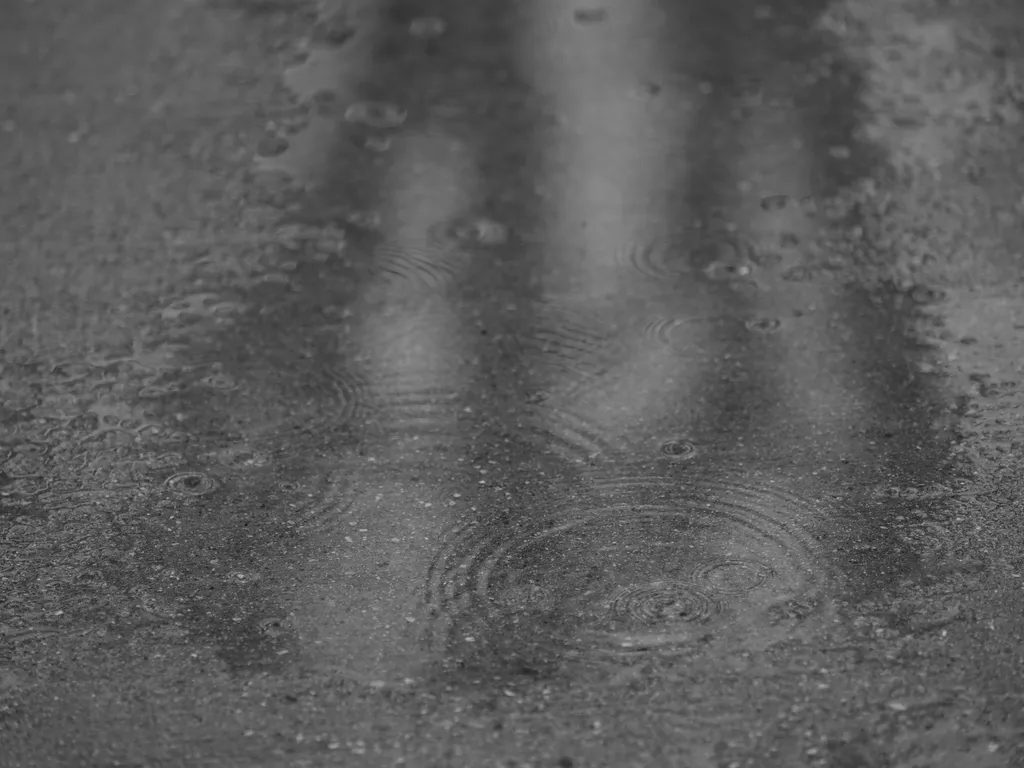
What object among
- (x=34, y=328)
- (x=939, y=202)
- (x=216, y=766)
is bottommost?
(x=216, y=766)

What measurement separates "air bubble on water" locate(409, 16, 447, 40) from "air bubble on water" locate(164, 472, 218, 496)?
3.93 m

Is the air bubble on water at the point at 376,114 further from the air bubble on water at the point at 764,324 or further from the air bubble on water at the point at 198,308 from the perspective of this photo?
the air bubble on water at the point at 764,324

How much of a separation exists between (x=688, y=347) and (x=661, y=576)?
4.15 feet

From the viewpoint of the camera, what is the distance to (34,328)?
483 centimetres

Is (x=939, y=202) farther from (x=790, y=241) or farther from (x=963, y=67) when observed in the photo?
(x=963, y=67)

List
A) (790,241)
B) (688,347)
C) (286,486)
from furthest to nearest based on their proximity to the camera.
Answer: (790,241) < (688,347) < (286,486)

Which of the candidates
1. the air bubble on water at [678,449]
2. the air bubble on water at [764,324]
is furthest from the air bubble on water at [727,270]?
the air bubble on water at [678,449]

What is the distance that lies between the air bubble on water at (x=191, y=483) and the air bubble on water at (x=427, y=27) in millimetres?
3934

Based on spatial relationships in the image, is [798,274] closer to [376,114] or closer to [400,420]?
[400,420]

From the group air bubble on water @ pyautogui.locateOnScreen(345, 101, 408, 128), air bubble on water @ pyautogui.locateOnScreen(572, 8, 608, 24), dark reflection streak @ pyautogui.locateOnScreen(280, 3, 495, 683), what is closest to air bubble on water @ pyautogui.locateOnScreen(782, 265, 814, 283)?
dark reflection streak @ pyautogui.locateOnScreen(280, 3, 495, 683)

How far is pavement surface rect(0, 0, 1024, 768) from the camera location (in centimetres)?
319

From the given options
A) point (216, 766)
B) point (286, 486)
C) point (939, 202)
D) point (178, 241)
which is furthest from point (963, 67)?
point (216, 766)

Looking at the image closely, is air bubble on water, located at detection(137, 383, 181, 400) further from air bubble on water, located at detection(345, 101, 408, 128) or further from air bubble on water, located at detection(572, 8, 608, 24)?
air bubble on water, located at detection(572, 8, 608, 24)

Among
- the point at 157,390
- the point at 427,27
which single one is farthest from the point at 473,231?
the point at 427,27
